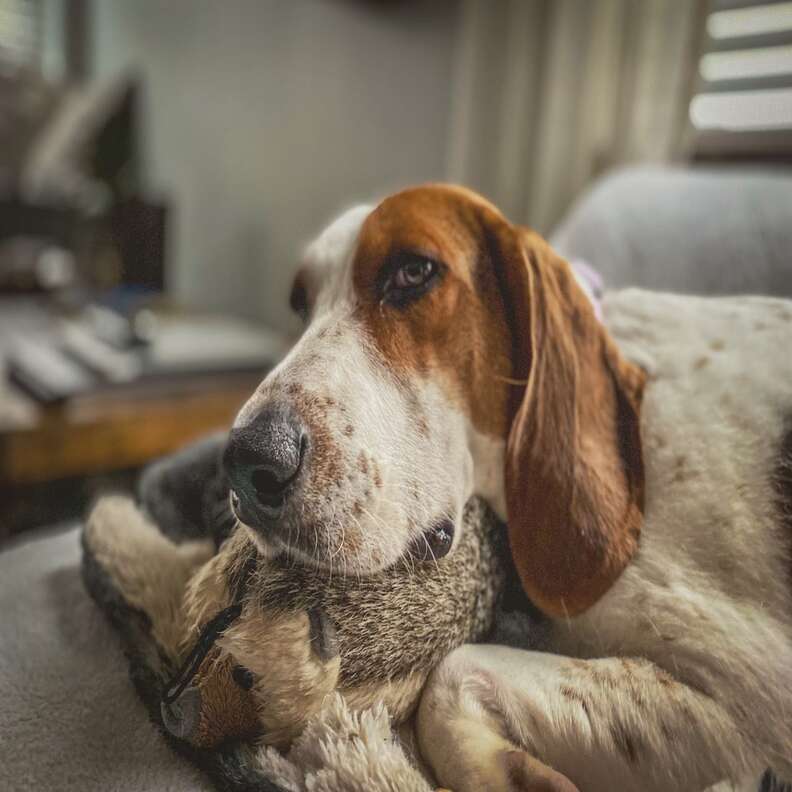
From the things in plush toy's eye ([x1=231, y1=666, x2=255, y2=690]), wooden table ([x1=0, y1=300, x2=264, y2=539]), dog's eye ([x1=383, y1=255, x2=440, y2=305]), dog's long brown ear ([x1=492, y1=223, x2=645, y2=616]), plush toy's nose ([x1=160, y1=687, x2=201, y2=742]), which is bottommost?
wooden table ([x1=0, y1=300, x2=264, y2=539])

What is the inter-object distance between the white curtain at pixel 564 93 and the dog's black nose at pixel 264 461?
47.5 inches

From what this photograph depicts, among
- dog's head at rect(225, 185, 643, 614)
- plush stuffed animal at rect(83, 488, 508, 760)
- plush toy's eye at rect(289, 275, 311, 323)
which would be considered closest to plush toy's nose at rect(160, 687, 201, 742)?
plush stuffed animal at rect(83, 488, 508, 760)

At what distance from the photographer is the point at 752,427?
2.06 ft

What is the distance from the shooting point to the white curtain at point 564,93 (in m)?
1.42

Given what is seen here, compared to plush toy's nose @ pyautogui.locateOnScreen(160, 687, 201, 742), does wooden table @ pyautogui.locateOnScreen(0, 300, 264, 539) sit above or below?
below

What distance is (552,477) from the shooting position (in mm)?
620

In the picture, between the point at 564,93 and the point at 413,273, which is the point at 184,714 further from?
the point at 564,93

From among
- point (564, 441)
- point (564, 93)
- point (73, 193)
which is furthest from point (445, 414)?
point (73, 193)

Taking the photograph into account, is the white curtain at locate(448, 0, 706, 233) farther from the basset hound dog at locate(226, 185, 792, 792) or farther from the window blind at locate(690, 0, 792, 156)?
the basset hound dog at locate(226, 185, 792, 792)

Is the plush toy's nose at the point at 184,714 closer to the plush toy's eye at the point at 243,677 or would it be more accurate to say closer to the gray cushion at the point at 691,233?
the plush toy's eye at the point at 243,677

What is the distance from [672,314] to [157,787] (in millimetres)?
637

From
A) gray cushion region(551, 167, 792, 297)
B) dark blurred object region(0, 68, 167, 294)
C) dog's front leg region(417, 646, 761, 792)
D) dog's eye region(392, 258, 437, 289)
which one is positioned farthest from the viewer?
dark blurred object region(0, 68, 167, 294)

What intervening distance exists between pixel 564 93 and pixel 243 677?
4.66ft

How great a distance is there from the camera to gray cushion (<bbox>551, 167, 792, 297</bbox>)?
3.05ft
